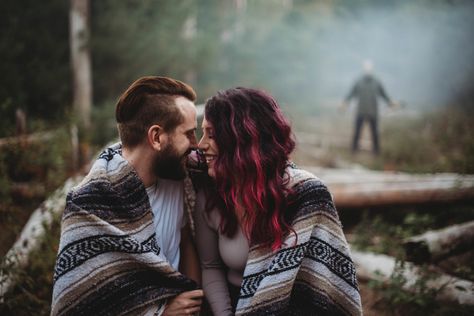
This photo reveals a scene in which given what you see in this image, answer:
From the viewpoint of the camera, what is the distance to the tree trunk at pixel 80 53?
8.64 meters

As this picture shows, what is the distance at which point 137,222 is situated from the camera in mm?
2133

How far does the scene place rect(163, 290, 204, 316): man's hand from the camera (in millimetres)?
2135

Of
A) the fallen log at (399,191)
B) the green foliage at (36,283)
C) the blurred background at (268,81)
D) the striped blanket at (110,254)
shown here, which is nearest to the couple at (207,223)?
the striped blanket at (110,254)

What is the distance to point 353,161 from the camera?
10.4 meters

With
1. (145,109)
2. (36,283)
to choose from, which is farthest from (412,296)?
(36,283)

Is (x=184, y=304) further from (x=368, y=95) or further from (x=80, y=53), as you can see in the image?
(x=368, y=95)

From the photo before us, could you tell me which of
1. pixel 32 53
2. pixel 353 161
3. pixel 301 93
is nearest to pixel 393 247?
pixel 353 161

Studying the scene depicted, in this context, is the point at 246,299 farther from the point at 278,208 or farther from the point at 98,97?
the point at 98,97

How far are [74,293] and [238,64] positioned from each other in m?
16.5

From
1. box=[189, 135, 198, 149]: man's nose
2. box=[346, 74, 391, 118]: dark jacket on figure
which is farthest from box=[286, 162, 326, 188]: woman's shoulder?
box=[346, 74, 391, 118]: dark jacket on figure

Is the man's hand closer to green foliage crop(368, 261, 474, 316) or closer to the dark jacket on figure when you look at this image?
green foliage crop(368, 261, 474, 316)

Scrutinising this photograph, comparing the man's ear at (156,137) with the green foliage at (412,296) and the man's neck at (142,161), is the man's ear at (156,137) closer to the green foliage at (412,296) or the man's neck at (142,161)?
the man's neck at (142,161)

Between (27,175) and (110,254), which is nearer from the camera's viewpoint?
(110,254)

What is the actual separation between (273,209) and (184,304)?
72cm
